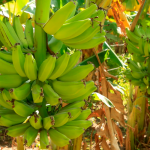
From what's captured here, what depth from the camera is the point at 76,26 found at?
65 cm

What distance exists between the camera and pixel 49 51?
0.78 meters

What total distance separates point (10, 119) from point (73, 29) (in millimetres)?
437

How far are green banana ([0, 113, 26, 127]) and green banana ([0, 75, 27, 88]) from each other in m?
0.13

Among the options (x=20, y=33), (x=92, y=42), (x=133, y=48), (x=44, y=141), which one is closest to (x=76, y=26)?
(x=92, y=42)

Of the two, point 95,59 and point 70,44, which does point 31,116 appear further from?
point 95,59

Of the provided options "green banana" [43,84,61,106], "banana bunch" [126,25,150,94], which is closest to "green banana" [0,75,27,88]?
"green banana" [43,84,61,106]

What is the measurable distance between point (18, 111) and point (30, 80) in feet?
0.44

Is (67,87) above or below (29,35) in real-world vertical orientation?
below

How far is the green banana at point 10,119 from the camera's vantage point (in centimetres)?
74

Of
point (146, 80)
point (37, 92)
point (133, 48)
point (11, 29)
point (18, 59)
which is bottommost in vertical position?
point (146, 80)

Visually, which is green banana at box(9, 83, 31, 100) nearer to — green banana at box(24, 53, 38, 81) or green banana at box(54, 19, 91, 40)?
green banana at box(24, 53, 38, 81)

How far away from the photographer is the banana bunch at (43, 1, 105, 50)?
0.62m

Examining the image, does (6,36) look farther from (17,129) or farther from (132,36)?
(132,36)

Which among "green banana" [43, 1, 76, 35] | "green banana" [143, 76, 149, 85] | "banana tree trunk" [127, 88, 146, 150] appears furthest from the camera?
"banana tree trunk" [127, 88, 146, 150]
